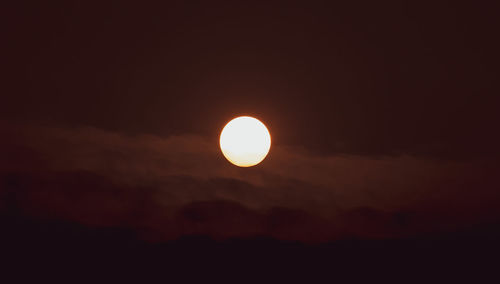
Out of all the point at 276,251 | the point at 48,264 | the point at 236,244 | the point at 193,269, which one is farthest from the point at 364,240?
the point at 48,264

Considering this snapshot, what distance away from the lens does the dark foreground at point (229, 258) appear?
31.9 m

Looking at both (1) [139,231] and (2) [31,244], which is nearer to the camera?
(2) [31,244]

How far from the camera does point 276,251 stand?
37.0 meters

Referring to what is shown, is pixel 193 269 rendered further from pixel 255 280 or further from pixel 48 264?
pixel 48 264

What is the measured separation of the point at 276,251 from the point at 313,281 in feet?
13.8

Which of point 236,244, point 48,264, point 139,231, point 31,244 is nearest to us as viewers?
point 48,264

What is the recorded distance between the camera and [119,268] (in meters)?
33.2

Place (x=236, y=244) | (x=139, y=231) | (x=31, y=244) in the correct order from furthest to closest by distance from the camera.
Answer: (x=236, y=244)
(x=139, y=231)
(x=31, y=244)

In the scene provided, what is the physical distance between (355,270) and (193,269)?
1128 cm

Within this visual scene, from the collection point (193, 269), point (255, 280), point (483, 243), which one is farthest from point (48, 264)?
point (483, 243)

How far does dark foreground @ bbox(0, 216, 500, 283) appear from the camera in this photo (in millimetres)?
31875

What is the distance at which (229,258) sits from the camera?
120ft

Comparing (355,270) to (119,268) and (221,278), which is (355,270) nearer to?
(221,278)

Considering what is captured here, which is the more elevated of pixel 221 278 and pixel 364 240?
pixel 364 240
